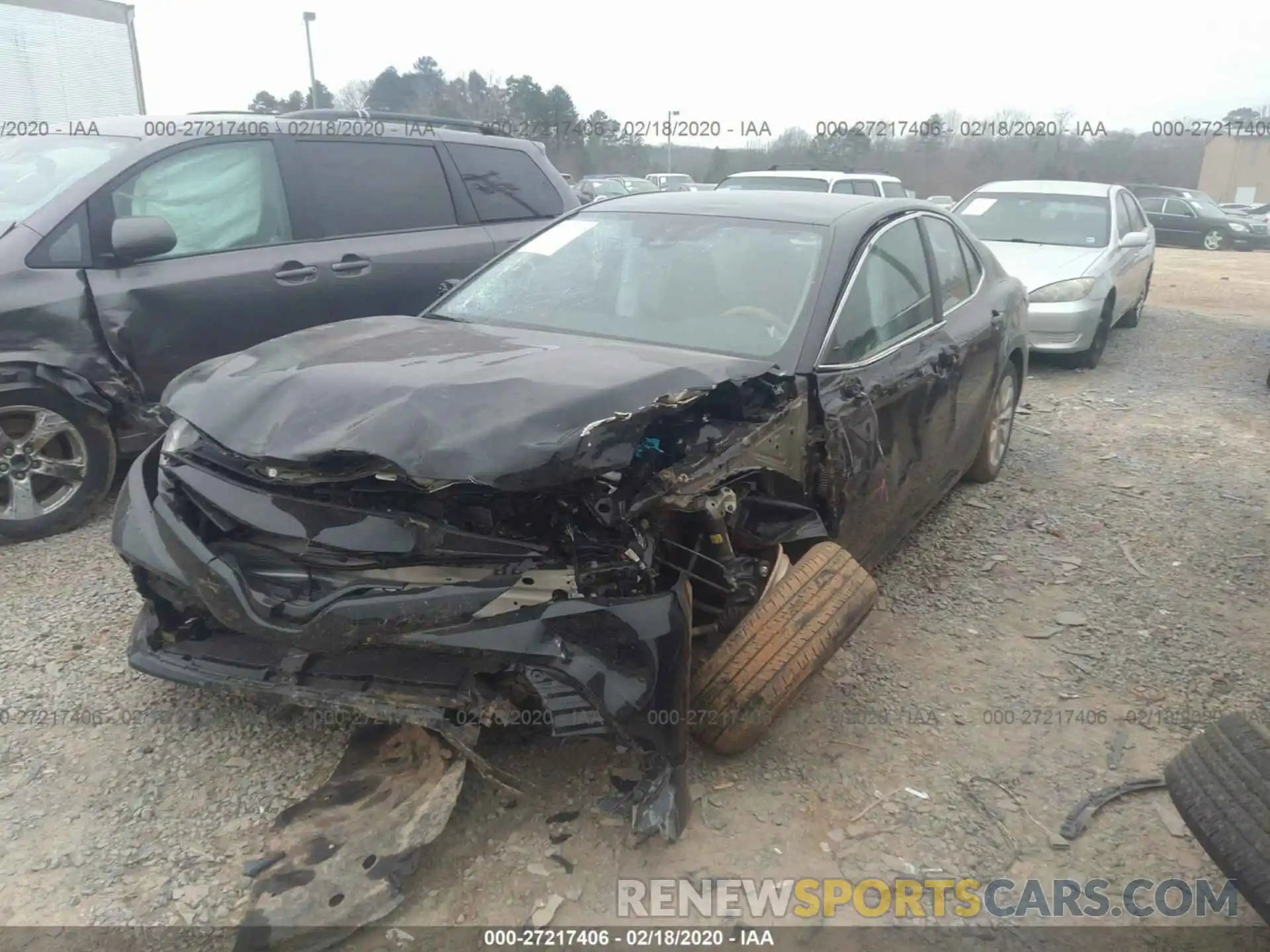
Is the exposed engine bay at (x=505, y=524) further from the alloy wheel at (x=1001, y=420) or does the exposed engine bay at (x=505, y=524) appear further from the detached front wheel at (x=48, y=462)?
the alloy wheel at (x=1001, y=420)

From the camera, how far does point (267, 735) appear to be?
2.90m

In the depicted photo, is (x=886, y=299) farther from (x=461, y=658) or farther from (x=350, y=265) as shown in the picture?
(x=350, y=265)

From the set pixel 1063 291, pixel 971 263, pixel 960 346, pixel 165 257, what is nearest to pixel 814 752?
pixel 960 346

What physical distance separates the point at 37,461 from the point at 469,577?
272 centimetres

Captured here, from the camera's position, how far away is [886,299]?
3686 mm

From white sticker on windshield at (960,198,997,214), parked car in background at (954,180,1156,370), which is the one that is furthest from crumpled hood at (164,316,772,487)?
white sticker on windshield at (960,198,997,214)

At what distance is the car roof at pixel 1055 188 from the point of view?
927cm

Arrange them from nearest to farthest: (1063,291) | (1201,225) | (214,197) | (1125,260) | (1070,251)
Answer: (214,197), (1063,291), (1070,251), (1125,260), (1201,225)

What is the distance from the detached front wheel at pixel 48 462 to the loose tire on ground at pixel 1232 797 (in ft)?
14.0

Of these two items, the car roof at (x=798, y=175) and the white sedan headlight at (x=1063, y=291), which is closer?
the white sedan headlight at (x=1063, y=291)

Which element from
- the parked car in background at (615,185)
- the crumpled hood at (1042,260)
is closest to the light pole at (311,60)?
the parked car in background at (615,185)

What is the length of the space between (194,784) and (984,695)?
2.57 m

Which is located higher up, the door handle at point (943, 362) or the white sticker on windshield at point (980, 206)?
the white sticker on windshield at point (980, 206)

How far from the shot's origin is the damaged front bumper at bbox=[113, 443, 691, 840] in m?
2.37
